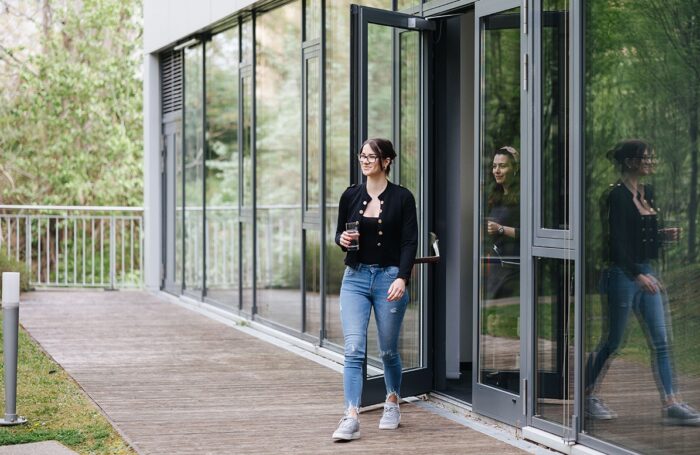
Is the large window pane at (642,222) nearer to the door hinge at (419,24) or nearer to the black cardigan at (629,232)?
the black cardigan at (629,232)

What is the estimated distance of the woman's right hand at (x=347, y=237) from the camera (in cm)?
647

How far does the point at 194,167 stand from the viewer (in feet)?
45.5

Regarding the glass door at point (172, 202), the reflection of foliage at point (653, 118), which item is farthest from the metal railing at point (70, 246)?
the reflection of foliage at point (653, 118)

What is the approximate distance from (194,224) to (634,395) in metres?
9.19

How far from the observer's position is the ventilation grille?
14.6 meters

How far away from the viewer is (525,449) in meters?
6.16

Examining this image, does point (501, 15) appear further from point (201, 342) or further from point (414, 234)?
point (201, 342)

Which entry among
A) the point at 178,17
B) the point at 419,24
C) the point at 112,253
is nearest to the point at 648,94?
the point at 419,24

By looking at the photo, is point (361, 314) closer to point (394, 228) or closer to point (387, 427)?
point (394, 228)

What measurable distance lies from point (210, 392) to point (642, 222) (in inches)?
143

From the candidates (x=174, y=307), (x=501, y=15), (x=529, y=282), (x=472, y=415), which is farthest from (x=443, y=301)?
(x=174, y=307)

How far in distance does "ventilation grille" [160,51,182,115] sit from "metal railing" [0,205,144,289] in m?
1.68

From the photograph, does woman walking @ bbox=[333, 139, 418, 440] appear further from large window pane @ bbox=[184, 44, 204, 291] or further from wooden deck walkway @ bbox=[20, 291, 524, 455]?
large window pane @ bbox=[184, 44, 204, 291]

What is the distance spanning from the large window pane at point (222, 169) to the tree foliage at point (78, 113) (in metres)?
8.45
